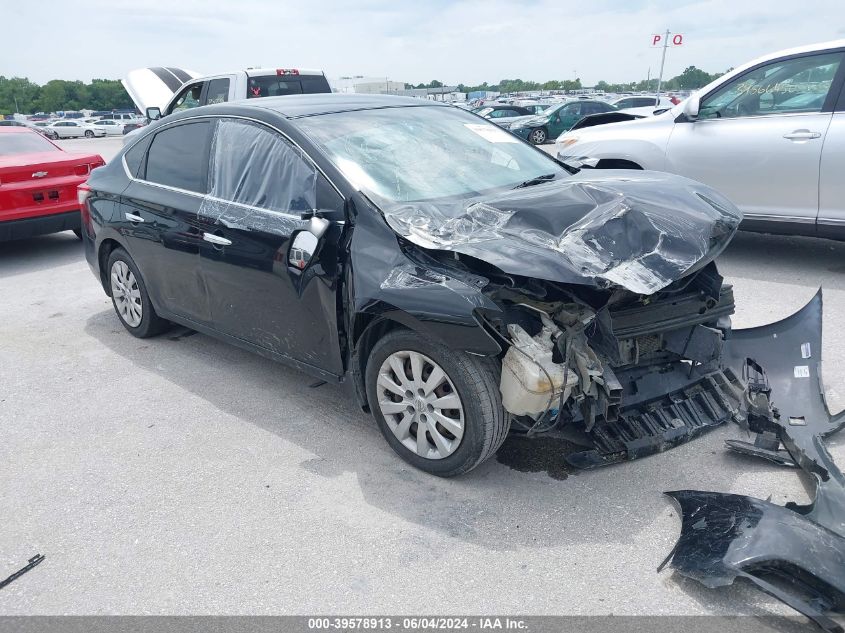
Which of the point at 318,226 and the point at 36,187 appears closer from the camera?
the point at 318,226

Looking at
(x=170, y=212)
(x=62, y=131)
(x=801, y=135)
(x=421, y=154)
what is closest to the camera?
(x=421, y=154)

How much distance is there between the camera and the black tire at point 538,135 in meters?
21.2

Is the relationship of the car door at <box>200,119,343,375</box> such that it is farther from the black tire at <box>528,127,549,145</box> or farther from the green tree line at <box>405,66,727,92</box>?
the green tree line at <box>405,66,727,92</box>

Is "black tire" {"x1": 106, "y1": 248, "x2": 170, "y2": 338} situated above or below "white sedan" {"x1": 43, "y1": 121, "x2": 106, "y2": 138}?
above

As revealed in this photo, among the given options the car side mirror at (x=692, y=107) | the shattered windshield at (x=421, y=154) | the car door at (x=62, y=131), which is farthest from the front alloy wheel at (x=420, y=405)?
the car door at (x=62, y=131)

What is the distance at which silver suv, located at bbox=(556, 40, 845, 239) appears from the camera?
19.4ft

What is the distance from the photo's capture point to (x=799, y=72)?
616 cm

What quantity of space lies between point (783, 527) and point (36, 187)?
825 cm

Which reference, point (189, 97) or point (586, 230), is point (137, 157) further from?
point (189, 97)

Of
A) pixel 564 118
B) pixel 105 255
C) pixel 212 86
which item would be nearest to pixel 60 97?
pixel 564 118

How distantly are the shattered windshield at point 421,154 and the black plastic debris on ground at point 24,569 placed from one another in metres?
2.18

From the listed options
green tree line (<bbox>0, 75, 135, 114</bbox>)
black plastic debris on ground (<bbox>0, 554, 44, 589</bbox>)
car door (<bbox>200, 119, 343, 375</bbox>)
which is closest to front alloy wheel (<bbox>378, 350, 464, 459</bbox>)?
car door (<bbox>200, 119, 343, 375</bbox>)

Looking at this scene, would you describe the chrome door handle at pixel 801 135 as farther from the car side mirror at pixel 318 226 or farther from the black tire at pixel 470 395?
the car side mirror at pixel 318 226

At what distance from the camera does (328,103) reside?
4.27m
